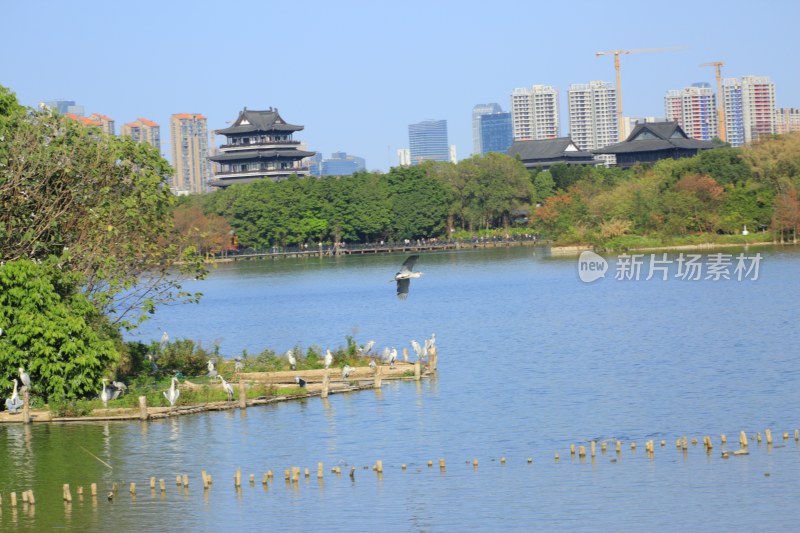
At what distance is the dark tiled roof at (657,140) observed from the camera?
105625 mm

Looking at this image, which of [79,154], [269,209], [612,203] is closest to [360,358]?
[79,154]

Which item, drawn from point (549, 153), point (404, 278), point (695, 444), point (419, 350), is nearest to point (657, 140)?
point (549, 153)

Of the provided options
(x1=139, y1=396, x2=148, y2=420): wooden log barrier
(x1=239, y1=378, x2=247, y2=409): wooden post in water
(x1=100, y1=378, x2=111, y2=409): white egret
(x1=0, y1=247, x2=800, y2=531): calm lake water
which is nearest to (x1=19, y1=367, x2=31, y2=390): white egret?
(x1=0, y1=247, x2=800, y2=531): calm lake water

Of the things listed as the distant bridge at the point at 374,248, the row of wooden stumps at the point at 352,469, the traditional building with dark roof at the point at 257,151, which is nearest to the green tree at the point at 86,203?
the row of wooden stumps at the point at 352,469

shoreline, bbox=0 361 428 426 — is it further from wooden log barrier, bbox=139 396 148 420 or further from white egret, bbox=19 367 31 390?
white egret, bbox=19 367 31 390

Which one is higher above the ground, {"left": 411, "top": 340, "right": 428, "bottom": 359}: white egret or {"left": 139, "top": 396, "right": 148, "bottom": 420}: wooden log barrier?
{"left": 411, "top": 340, "right": 428, "bottom": 359}: white egret

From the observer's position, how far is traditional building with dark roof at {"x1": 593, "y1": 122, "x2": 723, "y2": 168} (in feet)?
345

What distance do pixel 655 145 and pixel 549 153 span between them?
12890 mm

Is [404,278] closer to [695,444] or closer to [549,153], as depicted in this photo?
[695,444]

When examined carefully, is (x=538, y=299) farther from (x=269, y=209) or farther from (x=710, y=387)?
(x=269, y=209)

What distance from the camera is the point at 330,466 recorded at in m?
21.2

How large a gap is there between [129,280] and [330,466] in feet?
29.1

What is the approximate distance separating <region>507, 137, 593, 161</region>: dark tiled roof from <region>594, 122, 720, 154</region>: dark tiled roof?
23.8ft

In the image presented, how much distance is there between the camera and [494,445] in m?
22.4
